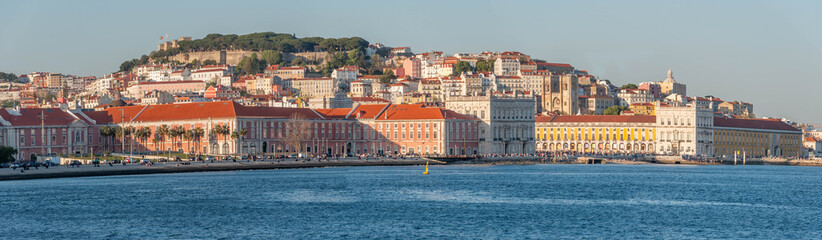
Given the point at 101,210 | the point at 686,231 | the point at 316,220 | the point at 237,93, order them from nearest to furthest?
the point at 686,231 < the point at 316,220 < the point at 101,210 < the point at 237,93

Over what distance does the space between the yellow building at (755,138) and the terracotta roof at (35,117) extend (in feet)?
238

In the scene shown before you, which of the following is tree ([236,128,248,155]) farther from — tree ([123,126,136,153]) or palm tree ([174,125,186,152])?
tree ([123,126,136,153])

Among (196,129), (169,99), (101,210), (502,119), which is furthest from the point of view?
(169,99)

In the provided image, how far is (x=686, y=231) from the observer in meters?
44.5

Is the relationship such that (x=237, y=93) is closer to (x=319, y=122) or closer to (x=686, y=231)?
(x=319, y=122)

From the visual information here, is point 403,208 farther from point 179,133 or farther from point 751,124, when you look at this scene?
point 751,124

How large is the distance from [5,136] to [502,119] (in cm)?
4846

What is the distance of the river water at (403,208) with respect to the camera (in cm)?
4412

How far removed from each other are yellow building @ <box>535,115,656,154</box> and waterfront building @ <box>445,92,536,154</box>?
563 inches

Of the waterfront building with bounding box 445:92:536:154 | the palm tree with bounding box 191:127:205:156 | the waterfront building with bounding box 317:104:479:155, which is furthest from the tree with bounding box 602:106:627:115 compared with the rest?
the palm tree with bounding box 191:127:205:156

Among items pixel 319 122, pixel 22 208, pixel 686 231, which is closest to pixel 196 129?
pixel 319 122

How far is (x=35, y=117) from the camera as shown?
100062 millimetres

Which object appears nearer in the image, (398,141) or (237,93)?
(398,141)

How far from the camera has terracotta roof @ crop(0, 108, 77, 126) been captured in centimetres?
9826
